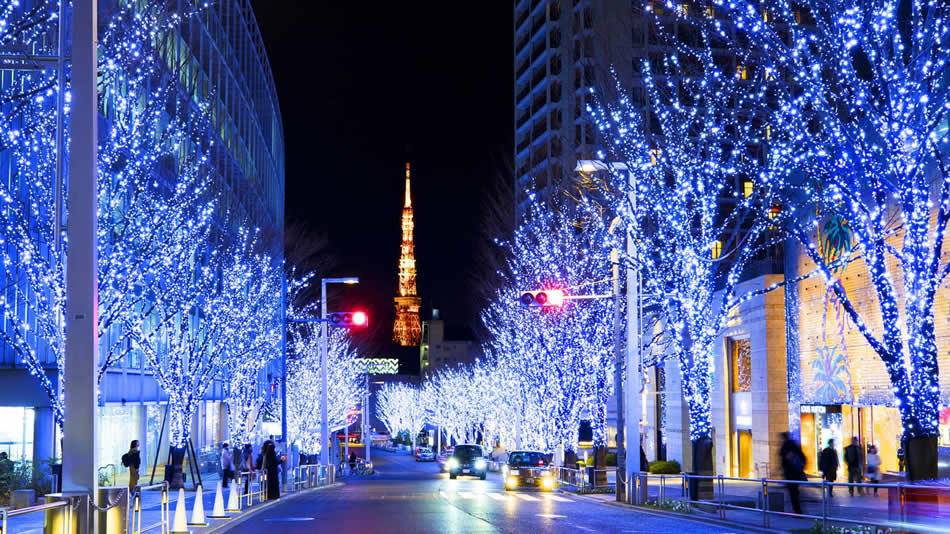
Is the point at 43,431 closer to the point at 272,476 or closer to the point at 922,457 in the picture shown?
the point at 272,476

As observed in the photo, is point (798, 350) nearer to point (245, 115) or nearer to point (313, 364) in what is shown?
point (245, 115)

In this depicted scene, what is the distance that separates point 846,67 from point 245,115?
48.1m

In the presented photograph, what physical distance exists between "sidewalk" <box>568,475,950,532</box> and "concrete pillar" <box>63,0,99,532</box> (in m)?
9.62

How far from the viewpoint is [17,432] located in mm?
31438

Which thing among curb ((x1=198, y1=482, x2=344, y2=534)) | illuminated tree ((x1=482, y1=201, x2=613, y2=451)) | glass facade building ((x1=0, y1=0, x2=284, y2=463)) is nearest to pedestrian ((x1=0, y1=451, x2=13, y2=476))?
glass facade building ((x1=0, y1=0, x2=284, y2=463))

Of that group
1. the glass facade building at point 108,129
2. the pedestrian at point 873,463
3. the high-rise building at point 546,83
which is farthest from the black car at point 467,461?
the high-rise building at point 546,83

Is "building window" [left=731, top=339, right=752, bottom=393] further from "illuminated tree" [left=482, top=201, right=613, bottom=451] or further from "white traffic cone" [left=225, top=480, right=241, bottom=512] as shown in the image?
"white traffic cone" [left=225, top=480, right=241, bottom=512]

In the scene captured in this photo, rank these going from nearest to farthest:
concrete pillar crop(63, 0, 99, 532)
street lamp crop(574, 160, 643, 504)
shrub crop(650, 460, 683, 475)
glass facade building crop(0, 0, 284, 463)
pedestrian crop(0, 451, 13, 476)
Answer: concrete pillar crop(63, 0, 99, 532), glass facade building crop(0, 0, 284, 463), pedestrian crop(0, 451, 13, 476), street lamp crop(574, 160, 643, 504), shrub crop(650, 460, 683, 475)

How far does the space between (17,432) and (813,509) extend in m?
24.2

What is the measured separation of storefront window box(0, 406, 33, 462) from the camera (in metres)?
31.0

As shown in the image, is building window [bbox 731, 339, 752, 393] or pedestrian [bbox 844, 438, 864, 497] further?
building window [bbox 731, 339, 752, 393]

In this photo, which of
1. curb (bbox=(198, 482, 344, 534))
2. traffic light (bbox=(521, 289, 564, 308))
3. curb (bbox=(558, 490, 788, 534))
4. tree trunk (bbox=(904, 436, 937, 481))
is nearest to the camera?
tree trunk (bbox=(904, 436, 937, 481))

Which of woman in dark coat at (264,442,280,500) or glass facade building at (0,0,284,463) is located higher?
glass facade building at (0,0,284,463)

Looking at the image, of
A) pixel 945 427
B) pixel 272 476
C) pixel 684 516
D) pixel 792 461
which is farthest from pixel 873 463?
pixel 272 476
